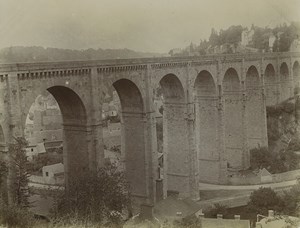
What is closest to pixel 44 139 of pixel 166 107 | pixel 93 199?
pixel 166 107

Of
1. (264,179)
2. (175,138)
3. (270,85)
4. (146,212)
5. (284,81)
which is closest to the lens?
(146,212)

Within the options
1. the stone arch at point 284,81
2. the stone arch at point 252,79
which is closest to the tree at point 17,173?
the stone arch at point 252,79

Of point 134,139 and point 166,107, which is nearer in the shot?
point 134,139

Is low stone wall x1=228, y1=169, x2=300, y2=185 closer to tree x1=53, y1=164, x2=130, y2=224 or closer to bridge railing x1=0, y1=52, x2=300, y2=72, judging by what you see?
bridge railing x1=0, y1=52, x2=300, y2=72

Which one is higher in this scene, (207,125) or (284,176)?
(207,125)

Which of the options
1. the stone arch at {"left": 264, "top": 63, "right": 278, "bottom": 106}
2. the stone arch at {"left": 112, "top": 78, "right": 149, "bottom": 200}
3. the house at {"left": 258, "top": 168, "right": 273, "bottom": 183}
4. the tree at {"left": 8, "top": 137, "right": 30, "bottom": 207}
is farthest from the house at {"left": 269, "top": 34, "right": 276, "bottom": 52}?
the tree at {"left": 8, "top": 137, "right": 30, "bottom": 207}

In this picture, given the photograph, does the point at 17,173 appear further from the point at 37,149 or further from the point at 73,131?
the point at 37,149

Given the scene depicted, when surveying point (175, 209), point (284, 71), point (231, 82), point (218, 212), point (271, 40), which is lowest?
point (218, 212)

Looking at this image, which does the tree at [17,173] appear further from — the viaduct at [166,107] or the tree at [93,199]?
the tree at [93,199]
